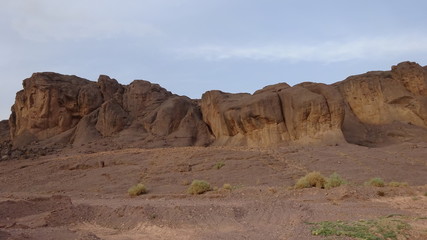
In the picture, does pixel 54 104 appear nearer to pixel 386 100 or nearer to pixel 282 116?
pixel 282 116

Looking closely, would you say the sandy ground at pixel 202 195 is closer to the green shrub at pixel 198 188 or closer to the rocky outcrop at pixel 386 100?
the green shrub at pixel 198 188

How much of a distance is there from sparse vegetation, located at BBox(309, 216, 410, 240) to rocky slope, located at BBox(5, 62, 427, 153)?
73.3 ft

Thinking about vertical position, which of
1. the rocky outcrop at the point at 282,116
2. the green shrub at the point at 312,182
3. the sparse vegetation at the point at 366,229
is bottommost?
the green shrub at the point at 312,182

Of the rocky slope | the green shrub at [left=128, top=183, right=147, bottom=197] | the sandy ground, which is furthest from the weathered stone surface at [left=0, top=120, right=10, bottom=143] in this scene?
the green shrub at [left=128, top=183, right=147, bottom=197]

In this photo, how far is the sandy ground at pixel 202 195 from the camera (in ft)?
36.2

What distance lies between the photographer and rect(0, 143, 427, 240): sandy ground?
11023 mm

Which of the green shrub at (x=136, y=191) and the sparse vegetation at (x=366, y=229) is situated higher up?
the sparse vegetation at (x=366, y=229)

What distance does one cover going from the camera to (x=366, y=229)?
401 inches

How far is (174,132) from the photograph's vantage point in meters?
40.7

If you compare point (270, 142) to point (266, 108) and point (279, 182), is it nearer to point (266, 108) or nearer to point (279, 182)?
point (266, 108)

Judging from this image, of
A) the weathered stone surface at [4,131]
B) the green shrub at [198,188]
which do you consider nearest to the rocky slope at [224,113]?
the weathered stone surface at [4,131]

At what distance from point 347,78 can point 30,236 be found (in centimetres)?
3829

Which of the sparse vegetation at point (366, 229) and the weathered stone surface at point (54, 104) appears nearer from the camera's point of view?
the sparse vegetation at point (366, 229)

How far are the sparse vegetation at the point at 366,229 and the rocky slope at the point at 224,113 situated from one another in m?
22.3
